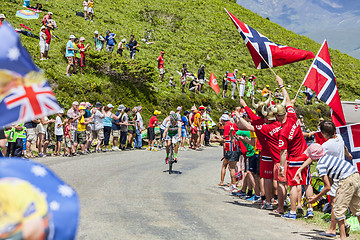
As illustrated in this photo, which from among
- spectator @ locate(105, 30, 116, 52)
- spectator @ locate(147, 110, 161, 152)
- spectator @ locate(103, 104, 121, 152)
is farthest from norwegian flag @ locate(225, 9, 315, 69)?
spectator @ locate(105, 30, 116, 52)

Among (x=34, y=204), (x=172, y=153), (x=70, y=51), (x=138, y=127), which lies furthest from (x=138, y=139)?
(x=34, y=204)

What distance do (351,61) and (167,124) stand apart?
56.0 meters

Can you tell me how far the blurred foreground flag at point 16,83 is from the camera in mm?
2613

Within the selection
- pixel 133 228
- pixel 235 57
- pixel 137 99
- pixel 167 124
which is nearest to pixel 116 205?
pixel 133 228

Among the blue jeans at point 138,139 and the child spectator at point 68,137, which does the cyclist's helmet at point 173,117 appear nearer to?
the child spectator at point 68,137

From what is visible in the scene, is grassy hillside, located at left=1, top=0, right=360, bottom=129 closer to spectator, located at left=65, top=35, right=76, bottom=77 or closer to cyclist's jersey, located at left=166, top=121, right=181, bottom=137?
spectator, located at left=65, top=35, right=76, bottom=77

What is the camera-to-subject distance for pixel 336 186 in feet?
23.7

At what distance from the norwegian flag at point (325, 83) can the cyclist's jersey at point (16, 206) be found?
8.63 meters

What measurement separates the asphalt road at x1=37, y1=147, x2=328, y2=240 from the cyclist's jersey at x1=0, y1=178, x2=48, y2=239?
4.51 m

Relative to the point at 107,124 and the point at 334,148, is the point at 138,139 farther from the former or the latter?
the point at 334,148

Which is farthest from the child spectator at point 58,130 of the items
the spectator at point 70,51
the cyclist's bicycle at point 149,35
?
the cyclist's bicycle at point 149,35

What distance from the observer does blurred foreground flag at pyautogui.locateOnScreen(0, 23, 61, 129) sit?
8.57 ft

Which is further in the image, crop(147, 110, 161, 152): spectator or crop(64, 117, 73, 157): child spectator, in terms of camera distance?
crop(147, 110, 161, 152): spectator

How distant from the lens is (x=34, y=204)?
2209 millimetres
